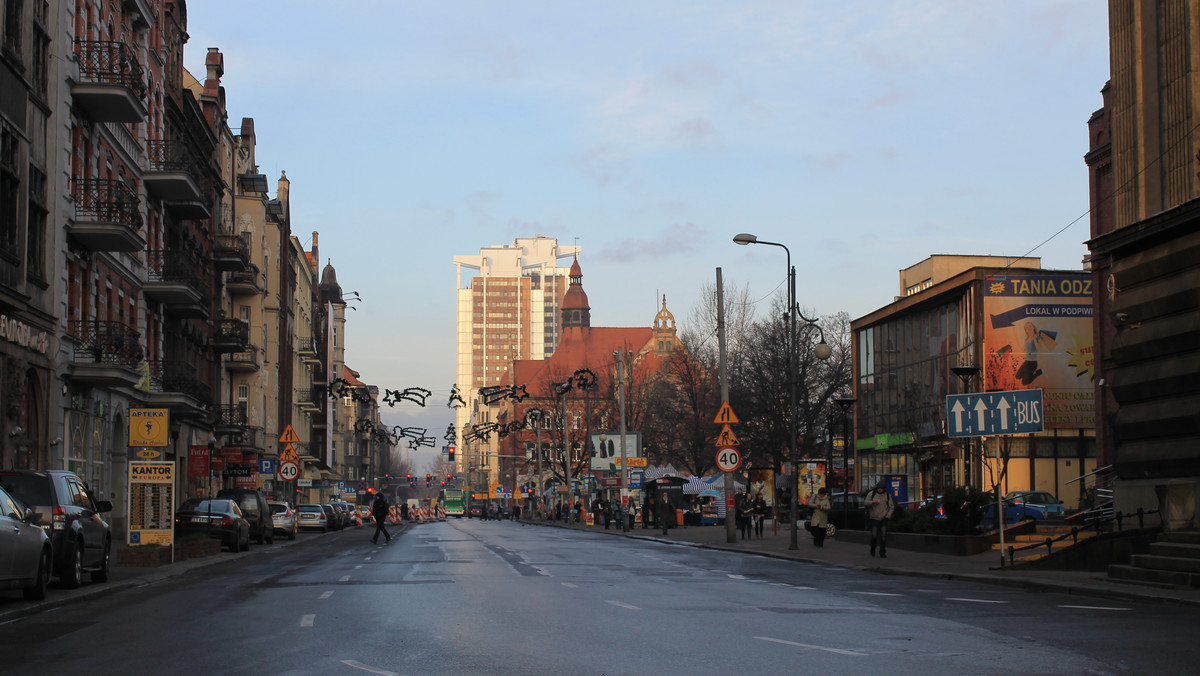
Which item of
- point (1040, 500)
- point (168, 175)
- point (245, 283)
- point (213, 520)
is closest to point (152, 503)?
point (213, 520)

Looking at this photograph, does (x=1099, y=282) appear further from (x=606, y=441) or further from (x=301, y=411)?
(x=301, y=411)

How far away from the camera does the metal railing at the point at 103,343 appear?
34250mm

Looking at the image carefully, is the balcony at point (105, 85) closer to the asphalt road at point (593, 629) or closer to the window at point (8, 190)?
the window at point (8, 190)

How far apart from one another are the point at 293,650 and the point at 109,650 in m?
1.82

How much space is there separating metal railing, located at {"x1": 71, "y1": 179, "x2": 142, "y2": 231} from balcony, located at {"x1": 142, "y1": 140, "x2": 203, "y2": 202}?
6.80 metres

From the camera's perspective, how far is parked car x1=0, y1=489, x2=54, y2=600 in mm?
16250

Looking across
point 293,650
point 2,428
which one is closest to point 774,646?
point 293,650

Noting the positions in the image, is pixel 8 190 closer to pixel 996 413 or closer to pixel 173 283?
pixel 173 283

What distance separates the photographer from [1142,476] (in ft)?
73.3

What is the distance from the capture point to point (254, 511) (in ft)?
145

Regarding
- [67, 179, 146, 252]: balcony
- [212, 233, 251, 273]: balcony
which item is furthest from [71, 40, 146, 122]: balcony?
[212, 233, 251, 273]: balcony

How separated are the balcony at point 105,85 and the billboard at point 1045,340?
31.3 metres

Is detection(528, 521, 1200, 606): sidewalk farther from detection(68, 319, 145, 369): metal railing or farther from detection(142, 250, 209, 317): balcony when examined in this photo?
detection(142, 250, 209, 317): balcony

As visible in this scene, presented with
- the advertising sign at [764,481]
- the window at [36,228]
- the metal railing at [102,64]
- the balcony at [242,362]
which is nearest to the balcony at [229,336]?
the balcony at [242,362]
